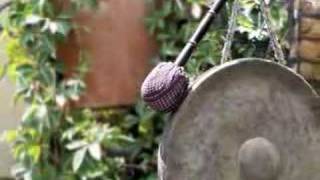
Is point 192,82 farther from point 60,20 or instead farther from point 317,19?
point 60,20

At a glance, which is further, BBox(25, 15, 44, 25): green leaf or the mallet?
BBox(25, 15, 44, 25): green leaf

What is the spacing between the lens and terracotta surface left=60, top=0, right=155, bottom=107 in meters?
2.99

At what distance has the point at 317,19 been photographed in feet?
7.70

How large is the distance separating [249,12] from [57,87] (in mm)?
956

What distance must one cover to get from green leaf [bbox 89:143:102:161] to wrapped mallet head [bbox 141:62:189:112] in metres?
1.16

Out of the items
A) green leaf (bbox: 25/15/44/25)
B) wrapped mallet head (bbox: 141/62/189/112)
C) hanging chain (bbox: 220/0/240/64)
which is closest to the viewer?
wrapped mallet head (bbox: 141/62/189/112)

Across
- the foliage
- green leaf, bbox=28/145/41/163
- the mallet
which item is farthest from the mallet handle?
green leaf, bbox=28/145/41/163

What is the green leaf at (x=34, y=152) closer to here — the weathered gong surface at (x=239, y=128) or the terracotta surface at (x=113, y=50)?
the terracotta surface at (x=113, y=50)

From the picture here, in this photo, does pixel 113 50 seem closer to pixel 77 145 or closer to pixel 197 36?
pixel 77 145

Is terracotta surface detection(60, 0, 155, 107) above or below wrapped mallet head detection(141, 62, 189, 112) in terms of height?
below

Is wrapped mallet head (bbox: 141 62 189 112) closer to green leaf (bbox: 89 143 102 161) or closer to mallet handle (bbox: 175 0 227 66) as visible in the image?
mallet handle (bbox: 175 0 227 66)

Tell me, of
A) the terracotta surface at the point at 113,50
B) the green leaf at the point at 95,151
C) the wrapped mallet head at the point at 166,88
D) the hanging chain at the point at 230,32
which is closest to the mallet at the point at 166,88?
the wrapped mallet head at the point at 166,88

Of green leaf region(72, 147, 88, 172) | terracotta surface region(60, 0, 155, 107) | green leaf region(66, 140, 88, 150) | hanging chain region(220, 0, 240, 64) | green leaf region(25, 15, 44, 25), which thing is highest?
hanging chain region(220, 0, 240, 64)

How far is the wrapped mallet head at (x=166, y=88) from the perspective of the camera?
170 centimetres
